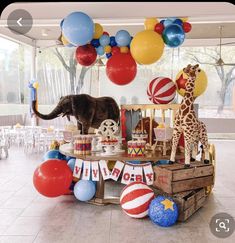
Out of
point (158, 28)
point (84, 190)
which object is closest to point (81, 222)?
point (84, 190)

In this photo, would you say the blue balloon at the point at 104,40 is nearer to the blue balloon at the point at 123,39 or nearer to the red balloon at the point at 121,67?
the blue balloon at the point at 123,39

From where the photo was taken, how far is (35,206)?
3.82 meters

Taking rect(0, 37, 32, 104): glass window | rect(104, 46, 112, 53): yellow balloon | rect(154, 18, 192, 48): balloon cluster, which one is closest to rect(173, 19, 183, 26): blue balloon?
rect(154, 18, 192, 48): balloon cluster

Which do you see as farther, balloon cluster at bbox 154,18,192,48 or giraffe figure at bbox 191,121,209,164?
balloon cluster at bbox 154,18,192,48

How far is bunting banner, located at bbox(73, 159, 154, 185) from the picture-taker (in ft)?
12.0

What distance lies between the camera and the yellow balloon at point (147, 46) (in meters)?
3.89

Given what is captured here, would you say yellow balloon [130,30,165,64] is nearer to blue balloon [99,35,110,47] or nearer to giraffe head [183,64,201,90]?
blue balloon [99,35,110,47]

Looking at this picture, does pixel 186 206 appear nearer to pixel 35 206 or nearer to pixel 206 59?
pixel 35 206

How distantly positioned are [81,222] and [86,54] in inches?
89.3

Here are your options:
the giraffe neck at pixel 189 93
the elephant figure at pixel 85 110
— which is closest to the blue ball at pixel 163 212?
the giraffe neck at pixel 189 93

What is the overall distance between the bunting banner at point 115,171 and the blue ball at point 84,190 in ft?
0.23

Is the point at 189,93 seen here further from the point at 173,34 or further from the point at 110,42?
the point at 110,42

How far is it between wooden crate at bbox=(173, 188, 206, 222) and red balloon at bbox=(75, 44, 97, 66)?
2.24 metres

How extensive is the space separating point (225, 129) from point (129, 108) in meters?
7.22
